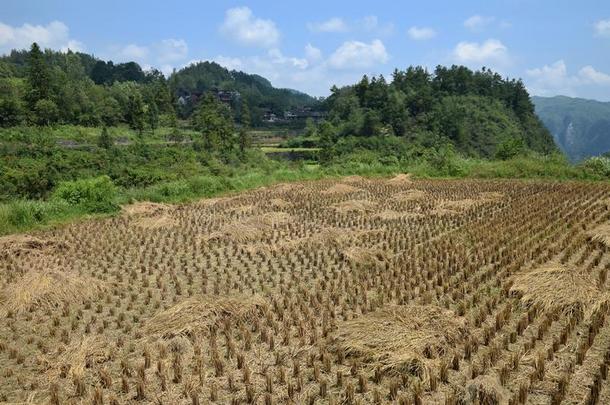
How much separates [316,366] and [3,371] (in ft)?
10.8

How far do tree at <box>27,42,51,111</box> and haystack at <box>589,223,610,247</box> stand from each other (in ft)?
128

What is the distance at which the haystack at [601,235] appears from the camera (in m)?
8.73

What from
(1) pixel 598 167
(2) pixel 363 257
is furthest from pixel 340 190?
(1) pixel 598 167

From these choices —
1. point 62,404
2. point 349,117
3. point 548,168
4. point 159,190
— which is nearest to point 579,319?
point 62,404

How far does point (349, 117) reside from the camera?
52.3 m

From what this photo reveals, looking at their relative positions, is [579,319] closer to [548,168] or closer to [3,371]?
[3,371]

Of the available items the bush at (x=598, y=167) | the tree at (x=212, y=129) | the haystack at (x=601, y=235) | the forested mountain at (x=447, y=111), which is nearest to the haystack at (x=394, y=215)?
the haystack at (x=601, y=235)

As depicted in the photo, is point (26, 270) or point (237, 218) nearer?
point (26, 270)

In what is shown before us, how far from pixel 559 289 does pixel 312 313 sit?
3.30m

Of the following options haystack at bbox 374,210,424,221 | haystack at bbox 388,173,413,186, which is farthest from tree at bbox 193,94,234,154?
haystack at bbox 374,210,424,221

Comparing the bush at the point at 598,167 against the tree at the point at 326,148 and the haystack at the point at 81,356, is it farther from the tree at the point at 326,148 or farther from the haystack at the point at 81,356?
the haystack at the point at 81,356

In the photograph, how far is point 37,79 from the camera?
37.6 m

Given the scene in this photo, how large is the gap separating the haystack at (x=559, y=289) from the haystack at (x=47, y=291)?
6.22 meters

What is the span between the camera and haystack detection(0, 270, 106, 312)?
21.9 feet
